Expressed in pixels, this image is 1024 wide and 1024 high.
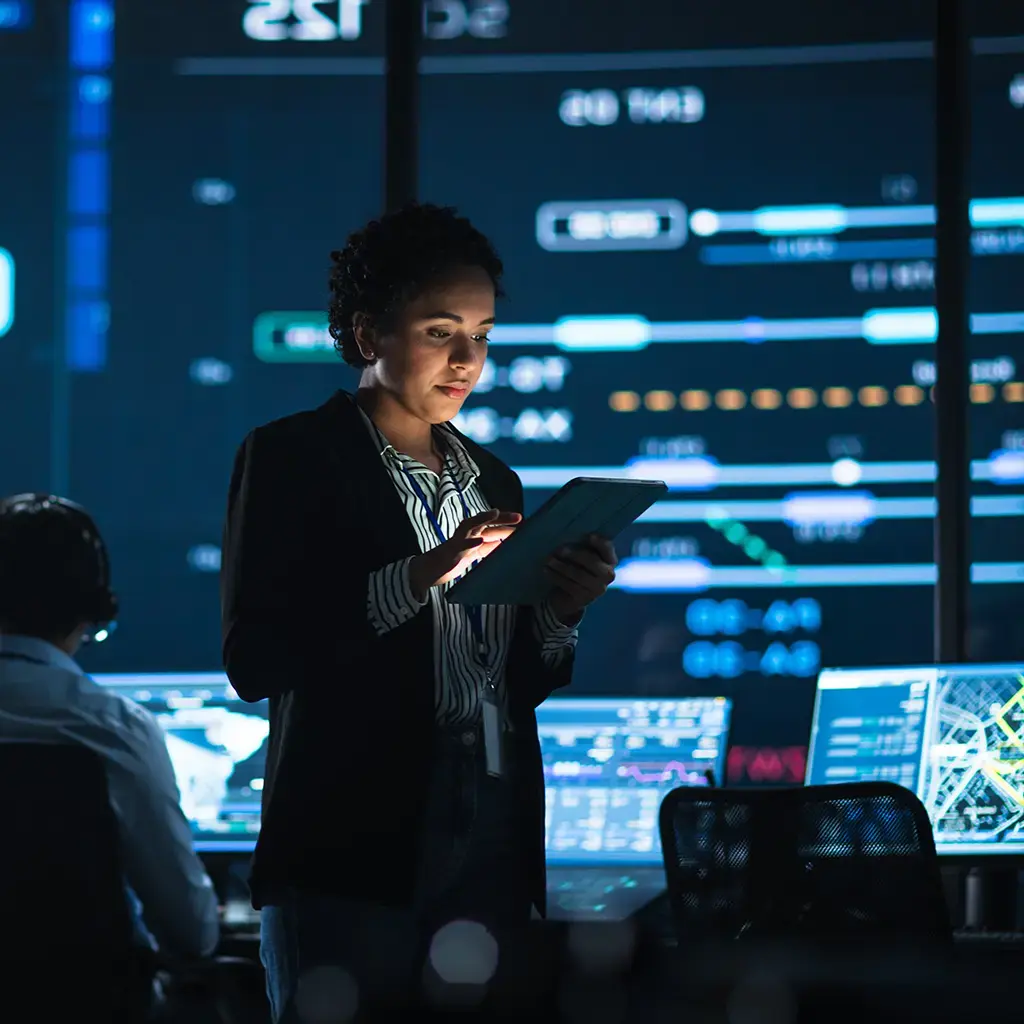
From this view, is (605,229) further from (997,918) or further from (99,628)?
(99,628)

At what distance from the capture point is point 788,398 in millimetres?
4996

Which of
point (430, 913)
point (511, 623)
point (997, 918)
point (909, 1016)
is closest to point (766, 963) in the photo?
point (909, 1016)

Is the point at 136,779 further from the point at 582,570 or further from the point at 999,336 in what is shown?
the point at 999,336

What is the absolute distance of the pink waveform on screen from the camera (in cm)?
300

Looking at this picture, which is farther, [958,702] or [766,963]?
[958,702]

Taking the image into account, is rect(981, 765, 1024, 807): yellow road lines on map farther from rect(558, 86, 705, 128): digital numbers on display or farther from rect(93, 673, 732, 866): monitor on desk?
rect(558, 86, 705, 128): digital numbers on display

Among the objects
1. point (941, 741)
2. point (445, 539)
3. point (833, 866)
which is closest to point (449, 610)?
point (445, 539)

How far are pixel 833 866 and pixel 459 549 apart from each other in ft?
3.36

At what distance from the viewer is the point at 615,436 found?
514cm

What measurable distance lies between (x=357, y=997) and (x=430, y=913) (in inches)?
45.7

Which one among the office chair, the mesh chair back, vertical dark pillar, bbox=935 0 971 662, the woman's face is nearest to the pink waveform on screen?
the office chair

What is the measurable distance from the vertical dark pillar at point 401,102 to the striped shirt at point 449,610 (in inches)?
88.4

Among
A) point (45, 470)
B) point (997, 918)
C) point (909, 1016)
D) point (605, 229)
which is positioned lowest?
point (997, 918)

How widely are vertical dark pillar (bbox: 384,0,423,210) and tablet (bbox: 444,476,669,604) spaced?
7.83 feet
